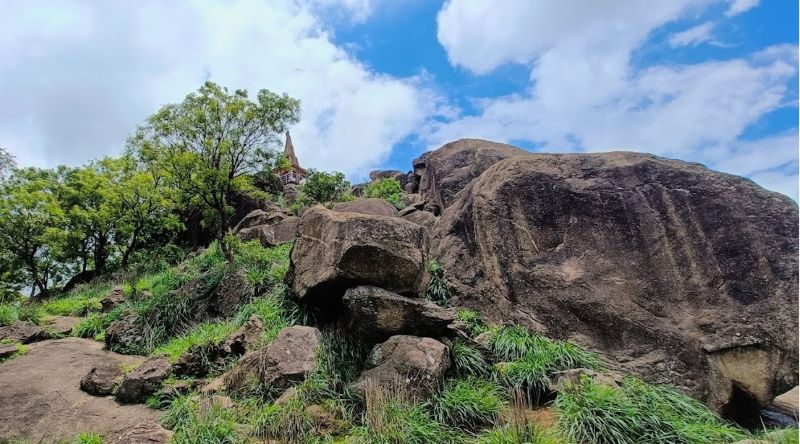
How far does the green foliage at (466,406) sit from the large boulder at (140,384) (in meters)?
4.60

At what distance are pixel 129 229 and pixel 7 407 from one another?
12.8 metres

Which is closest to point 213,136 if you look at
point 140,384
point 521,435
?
point 140,384

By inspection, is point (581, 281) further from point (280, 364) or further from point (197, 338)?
point (197, 338)

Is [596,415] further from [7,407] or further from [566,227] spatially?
[7,407]

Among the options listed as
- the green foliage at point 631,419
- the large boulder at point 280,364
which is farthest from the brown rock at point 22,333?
the green foliage at point 631,419

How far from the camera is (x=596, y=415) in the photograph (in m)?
5.85

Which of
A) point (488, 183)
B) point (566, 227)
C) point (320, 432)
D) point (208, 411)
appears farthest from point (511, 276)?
point (208, 411)

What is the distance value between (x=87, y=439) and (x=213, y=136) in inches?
359

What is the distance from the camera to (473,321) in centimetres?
876

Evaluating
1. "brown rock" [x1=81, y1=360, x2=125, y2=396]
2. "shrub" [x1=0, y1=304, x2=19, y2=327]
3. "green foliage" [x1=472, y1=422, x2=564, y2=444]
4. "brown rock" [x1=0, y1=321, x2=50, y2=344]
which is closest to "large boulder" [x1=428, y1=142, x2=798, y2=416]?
"green foliage" [x1=472, y1=422, x2=564, y2=444]

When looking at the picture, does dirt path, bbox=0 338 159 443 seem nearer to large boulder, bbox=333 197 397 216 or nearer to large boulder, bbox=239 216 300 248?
large boulder, bbox=239 216 300 248

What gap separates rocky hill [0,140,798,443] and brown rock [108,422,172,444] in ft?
0.08

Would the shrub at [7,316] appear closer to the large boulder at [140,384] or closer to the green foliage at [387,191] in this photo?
the large boulder at [140,384]

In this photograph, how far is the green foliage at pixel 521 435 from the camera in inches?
214
